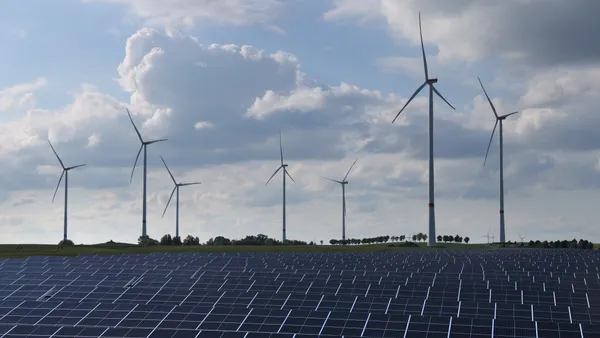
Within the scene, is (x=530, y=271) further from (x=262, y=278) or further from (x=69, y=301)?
(x=69, y=301)

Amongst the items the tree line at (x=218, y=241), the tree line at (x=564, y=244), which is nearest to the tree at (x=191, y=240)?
the tree line at (x=218, y=241)

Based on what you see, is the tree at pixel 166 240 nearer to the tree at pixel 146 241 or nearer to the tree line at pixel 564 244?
the tree at pixel 146 241

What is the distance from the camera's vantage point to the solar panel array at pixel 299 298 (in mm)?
56938

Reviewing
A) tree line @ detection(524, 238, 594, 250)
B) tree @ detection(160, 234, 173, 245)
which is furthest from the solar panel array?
tree @ detection(160, 234, 173, 245)

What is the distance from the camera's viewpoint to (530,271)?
78.9 metres

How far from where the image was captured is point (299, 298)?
66.7 metres

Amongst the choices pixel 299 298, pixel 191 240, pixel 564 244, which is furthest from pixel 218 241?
pixel 299 298

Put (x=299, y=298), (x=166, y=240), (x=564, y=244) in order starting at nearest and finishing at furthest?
(x=299, y=298), (x=564, y=244), (x=166, y=240)

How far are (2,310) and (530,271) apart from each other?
44088 mm

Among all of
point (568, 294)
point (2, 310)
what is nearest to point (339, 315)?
point (568, 294)

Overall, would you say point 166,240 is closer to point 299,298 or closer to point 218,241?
point 218,241

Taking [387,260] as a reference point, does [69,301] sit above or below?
below

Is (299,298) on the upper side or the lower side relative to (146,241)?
lower

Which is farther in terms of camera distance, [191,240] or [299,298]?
[191,240]
